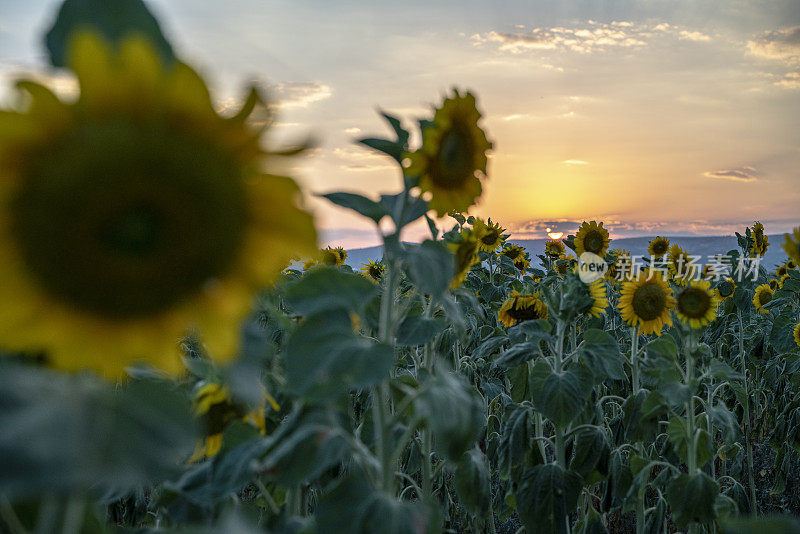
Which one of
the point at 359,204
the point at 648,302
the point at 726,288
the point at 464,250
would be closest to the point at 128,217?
the point at 359,204

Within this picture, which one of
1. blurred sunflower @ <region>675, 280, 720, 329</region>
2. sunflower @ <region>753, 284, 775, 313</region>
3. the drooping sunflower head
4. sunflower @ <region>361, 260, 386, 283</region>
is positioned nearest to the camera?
the drooping sunflower head

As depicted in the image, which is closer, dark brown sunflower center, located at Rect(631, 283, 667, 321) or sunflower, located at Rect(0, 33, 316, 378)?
sunflower, located at Rect(0, 33, 316, 378)

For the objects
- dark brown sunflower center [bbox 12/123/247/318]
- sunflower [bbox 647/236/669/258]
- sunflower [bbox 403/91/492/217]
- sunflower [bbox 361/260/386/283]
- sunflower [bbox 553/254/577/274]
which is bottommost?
sunflower [bbox 361/260/386/283]

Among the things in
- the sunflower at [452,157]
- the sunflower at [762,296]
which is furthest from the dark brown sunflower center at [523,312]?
the sunflower at [762,296]

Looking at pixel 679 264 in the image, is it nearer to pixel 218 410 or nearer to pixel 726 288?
pixel 726 288

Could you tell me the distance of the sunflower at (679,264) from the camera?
173 inches

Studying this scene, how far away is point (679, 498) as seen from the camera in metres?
2.43

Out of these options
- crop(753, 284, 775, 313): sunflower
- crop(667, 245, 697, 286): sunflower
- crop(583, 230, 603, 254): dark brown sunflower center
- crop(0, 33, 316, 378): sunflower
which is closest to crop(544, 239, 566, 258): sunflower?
crop(667, 245, 697, 286): sunflower

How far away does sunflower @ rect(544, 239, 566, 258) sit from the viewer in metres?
7.92

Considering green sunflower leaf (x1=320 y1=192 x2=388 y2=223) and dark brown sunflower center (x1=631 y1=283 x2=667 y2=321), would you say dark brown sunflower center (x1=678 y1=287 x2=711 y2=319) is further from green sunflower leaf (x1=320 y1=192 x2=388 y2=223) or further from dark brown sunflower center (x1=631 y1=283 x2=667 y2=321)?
green sunflower leaf (x1=320 y1=192 x2=388 y2=223)

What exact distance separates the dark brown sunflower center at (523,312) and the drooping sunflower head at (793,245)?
1296mm

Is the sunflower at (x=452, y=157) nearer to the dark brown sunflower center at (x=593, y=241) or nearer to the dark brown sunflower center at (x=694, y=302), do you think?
the dark brown sunflower center at (x=694, y=302)

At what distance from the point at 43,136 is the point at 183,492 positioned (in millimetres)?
681

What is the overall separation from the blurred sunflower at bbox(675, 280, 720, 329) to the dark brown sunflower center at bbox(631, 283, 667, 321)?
0.28 feet
